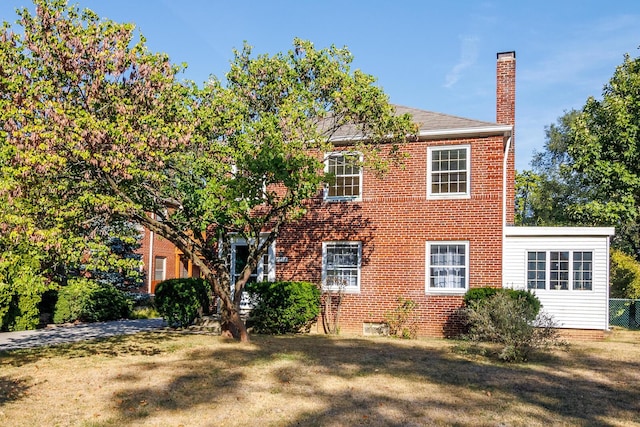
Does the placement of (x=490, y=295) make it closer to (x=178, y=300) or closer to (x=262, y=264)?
(x=262, y=264)

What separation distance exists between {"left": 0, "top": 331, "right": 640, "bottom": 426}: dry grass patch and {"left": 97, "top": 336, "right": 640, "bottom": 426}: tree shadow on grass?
20mm

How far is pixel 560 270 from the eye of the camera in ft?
54.6

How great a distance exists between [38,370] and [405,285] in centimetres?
996

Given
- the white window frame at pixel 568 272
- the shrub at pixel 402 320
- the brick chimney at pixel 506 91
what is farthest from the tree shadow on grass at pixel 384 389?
the brick chimney at pixel 506 91

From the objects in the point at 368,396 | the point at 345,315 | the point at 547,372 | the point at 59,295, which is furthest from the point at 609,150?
the point at 59,295

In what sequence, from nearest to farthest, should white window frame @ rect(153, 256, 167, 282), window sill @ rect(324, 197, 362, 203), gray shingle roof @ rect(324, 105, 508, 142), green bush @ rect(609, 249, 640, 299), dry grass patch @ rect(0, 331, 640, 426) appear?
1. dry grass patch @ rect(0, 331, 640, 426)
2. gray shingle roof @ rect(324, 105, 508, 142)
3. window sill @ rect(324, 197, 362, 203)
4. green bush @ rect(609, 249, 640, 299)
5. white window frame @ rect(153, 256, 167, 282)

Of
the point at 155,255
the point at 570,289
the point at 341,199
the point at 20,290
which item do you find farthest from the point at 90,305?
the point at 570,289

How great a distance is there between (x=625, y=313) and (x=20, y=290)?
70.6 ft

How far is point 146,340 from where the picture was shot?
14.2m

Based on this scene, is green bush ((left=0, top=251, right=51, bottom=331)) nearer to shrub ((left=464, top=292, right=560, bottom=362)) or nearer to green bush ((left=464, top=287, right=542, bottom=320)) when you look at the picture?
shrub ((left=464, top=292, right=560, bottom=362))

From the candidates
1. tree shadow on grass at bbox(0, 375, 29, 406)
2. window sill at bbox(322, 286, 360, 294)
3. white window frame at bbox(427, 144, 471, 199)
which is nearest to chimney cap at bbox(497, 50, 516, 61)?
white window frame at bbox(427, 144, 471, 199)

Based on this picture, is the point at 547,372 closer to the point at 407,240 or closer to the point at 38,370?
the point at 407,240

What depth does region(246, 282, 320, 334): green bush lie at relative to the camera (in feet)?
52.4

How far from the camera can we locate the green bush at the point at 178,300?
53.9 ft
